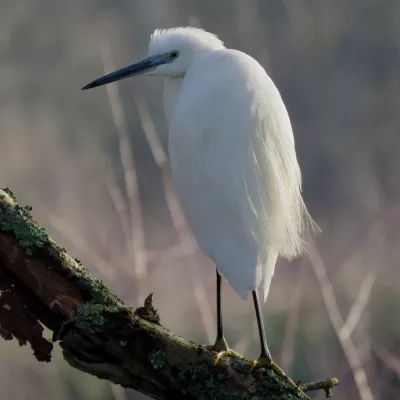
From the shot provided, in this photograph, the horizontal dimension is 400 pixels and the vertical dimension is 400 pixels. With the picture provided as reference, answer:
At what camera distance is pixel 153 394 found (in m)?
1.24

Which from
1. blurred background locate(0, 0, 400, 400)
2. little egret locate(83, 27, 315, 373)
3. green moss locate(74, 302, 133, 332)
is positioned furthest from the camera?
blurred background locate(0, 0, 400, 400)

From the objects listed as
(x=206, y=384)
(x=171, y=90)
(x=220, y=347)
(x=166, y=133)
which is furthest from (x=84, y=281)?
(x=166, y=133)

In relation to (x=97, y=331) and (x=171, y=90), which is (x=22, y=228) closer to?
(x=97, y=331)

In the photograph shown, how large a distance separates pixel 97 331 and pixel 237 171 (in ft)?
1.19

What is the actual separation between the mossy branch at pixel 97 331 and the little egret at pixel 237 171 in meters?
0.10

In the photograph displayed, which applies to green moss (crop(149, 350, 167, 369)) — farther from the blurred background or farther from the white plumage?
the blurred background

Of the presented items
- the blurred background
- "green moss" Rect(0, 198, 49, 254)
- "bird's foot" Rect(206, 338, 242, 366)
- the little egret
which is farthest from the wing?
the blurred background

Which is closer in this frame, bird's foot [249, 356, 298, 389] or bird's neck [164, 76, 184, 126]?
bird's foot [249, 356, 298, 389]

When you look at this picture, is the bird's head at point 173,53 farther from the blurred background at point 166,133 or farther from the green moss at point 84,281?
the blurred background at point 166,133

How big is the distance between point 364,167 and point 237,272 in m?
4.47

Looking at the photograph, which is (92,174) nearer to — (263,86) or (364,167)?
(364,167)

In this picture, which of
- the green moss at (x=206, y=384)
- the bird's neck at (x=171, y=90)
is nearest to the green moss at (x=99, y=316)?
the green moss at (x=206, y=384)

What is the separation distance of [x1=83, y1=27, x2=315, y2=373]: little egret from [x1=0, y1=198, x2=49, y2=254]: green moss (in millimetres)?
299

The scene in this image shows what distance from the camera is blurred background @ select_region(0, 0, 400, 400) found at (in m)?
4.23
